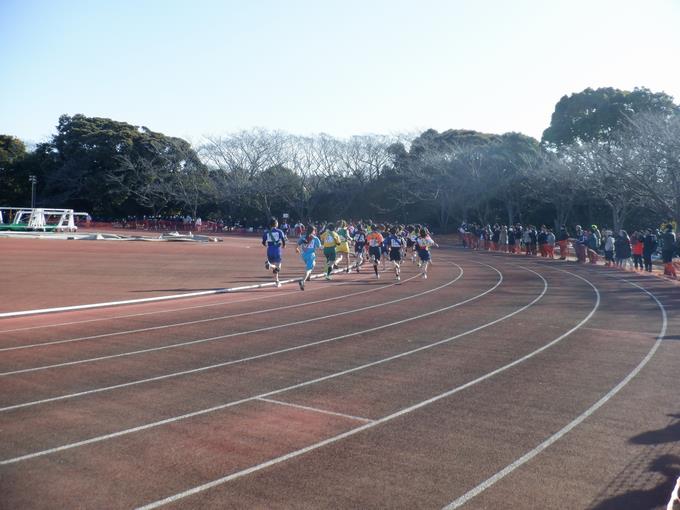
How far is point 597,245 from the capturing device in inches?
1244

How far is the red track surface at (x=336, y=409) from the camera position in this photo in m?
4.77

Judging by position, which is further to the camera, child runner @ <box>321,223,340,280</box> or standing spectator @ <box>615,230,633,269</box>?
standing spectator @ <box>615,230,633,269</box>

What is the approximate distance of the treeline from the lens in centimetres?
5172

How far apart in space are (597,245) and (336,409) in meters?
28.2

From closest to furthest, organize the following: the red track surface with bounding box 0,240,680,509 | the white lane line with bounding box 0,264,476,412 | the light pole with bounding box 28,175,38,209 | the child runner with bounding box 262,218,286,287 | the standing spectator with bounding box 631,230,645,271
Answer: the red track surface with bounding box 0,240,680,509 < the white lane line with bounding box 0,264,476,412 < the child runner with bounding box 262,218,286,287 < the standing spectator with bounding box 631,230,645,271 < the light pole with bounding box 28,175,38,209

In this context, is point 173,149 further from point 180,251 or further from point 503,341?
point 503,341

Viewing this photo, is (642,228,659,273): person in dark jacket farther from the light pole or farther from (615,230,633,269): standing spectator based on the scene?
the light pole

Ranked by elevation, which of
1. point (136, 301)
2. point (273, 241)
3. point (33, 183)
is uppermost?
point (33, 183)

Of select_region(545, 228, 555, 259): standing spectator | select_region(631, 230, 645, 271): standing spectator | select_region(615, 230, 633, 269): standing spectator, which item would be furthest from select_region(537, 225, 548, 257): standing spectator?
select_region(631, 230, 645, 271): standing spectator

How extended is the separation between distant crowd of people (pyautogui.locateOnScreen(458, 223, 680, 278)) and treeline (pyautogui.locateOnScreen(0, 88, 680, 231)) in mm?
8167

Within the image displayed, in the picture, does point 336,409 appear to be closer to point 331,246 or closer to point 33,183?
point 331,246

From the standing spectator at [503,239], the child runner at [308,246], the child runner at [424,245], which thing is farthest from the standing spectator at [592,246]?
the child runner at [308,246]

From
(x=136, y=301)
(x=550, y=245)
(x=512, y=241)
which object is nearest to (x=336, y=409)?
(x=136, y=301)

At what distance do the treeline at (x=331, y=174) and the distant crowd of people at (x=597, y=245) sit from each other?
322 inches
